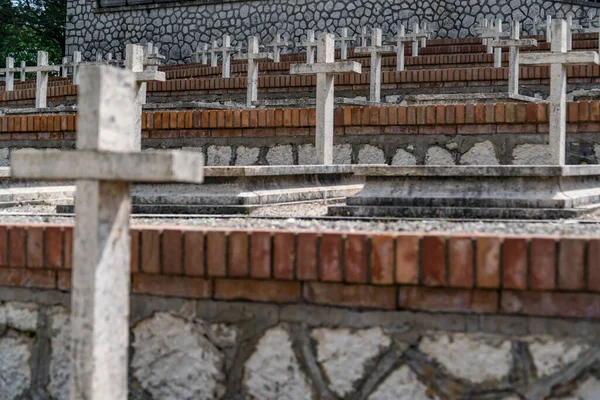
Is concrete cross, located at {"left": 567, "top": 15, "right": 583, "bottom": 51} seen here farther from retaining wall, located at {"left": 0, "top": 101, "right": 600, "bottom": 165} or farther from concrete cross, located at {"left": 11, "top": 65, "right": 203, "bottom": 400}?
concrete cross, located at {"left": 11, "top": 65, "right": 203, "bottom": 400}

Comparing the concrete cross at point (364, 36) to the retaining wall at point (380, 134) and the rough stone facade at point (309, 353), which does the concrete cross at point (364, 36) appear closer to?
the retaining wall at point (380, 134)

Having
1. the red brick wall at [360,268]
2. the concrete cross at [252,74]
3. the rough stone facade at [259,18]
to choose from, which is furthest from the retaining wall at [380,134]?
the rough stone facade at [259,18]

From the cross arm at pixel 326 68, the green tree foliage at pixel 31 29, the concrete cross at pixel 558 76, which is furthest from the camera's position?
the green tree foliage at pixel 31 29

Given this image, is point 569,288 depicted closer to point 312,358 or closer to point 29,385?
point 312,358

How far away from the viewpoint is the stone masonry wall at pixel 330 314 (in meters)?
3.01

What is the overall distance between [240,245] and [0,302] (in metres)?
1.04

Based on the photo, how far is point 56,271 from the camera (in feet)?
11.7

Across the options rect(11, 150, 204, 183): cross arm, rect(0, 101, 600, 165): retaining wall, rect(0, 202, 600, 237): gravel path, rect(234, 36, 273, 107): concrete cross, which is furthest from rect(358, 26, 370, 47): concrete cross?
rect(11, 150, 204, 183): cross arm

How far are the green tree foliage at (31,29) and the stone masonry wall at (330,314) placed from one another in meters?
23.4

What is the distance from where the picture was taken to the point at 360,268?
3.16 metres

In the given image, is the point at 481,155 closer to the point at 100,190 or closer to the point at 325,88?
the point at 325,88

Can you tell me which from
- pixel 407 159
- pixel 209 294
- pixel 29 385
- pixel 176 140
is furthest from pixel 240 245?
pixel 176 140

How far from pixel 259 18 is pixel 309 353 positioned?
22.0 m

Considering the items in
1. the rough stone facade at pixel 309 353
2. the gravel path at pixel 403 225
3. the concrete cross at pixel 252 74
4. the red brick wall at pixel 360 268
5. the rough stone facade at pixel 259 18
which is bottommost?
the rough stone facade at pixel 309 353
